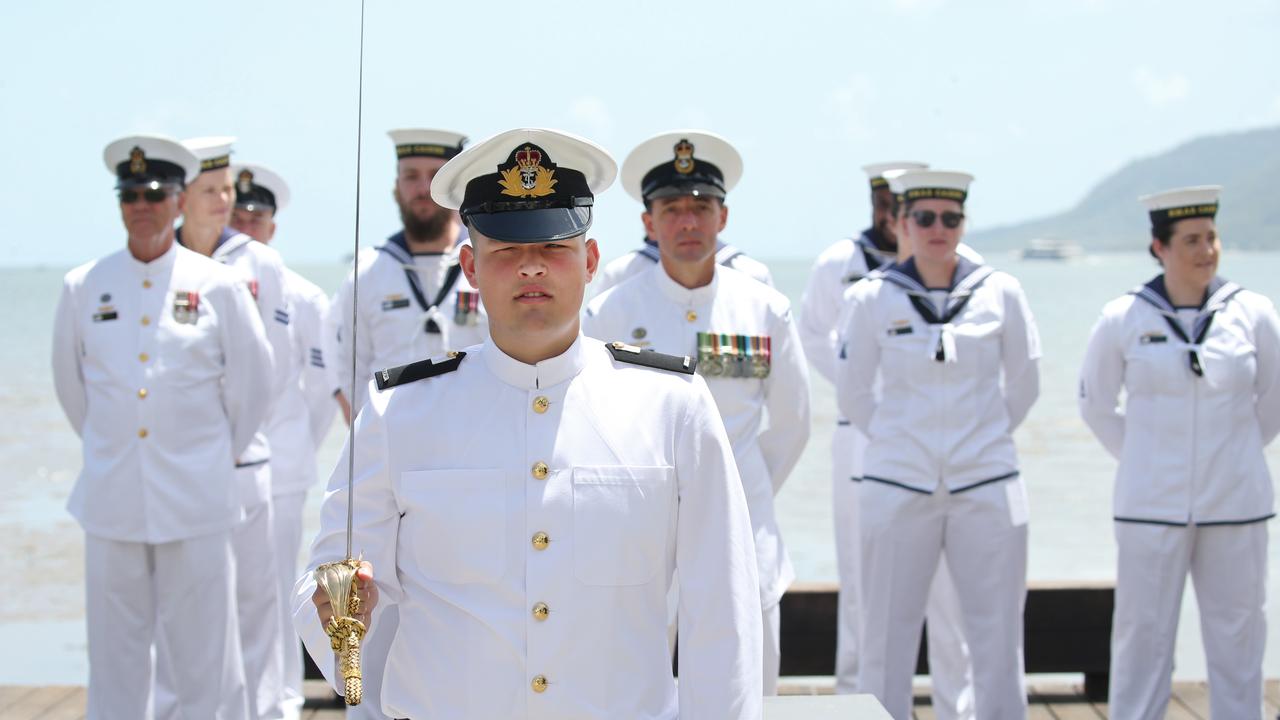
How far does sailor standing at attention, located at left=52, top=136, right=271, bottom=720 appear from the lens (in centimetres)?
505

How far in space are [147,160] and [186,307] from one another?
0.52 metres

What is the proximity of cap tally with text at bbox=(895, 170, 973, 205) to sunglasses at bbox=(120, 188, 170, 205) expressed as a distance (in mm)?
2657

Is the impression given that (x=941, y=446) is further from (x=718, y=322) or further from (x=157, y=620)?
(x=157, y=620)

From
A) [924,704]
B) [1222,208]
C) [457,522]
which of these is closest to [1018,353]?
[924,704]

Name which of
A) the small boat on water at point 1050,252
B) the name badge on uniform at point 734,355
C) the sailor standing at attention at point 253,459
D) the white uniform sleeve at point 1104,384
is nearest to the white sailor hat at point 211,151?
the sailor standing at attention at point 253,459

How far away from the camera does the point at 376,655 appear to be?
9.46ft

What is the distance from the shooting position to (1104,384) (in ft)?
18.6

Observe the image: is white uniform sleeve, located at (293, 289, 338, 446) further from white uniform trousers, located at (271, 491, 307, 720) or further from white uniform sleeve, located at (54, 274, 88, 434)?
white uniform sleeve, located at (54, 274, 88, 434)

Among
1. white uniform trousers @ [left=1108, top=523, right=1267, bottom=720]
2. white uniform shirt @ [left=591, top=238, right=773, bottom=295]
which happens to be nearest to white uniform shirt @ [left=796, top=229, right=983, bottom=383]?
white uniform shirt @ [left=591, top=238, right=773, bottom=295]

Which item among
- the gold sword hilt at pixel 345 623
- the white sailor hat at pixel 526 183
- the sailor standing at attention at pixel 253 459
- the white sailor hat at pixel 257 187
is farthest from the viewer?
the white sailor hat at pixel 257 187

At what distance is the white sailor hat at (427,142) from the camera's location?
5.67m

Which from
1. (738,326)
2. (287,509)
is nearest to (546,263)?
(738,326)

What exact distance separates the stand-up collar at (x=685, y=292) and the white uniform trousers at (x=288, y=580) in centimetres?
208

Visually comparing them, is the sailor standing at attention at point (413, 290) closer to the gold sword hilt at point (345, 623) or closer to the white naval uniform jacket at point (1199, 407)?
the white naval uniform jacket at point (1199, 407)
